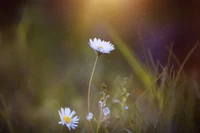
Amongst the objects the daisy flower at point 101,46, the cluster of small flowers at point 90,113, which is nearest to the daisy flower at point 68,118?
the cluster of small flowers at point 90,113

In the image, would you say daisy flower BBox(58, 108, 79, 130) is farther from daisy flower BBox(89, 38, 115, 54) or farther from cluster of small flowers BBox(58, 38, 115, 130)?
daisy flower BBox(89, 38, 115, 54)

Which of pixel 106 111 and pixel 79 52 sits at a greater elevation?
pixel 79 52

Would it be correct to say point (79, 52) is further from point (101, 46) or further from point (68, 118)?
point (68, 118)

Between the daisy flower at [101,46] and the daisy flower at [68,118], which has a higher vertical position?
the daisy flower at [101,46]

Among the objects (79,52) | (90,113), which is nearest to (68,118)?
(90,113)

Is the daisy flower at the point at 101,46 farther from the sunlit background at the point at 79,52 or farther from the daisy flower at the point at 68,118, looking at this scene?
the daisy flower at the point at 68,118

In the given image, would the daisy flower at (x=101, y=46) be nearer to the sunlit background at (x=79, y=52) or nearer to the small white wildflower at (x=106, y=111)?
the sunlit background at (x=79, y=52)

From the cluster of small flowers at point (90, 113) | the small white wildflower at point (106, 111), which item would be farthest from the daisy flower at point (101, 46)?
the small white wildflower at point (106, 111)
